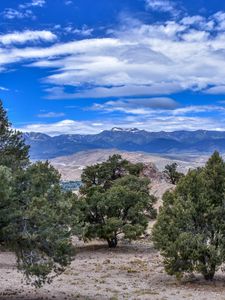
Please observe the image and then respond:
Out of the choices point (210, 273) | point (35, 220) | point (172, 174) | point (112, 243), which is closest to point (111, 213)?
point (112, 243)

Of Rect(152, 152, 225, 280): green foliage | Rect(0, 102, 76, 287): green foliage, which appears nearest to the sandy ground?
Rect(152, 152, 225, 280): green foliage

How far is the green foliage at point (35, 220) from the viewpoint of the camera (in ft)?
74.4

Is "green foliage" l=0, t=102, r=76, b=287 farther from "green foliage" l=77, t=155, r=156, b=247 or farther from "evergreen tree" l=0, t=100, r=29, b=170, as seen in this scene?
"green foliage" l=77, t=155, r=156, b=247

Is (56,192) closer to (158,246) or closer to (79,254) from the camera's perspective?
(158,246)

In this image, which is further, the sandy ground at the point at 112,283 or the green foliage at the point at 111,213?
the green foliage at the point at 111,213

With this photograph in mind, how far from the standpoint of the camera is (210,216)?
105ft

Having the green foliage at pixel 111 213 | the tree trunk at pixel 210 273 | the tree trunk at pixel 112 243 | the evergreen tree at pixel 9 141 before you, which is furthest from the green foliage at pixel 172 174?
the tree trunk at pixel 210 273

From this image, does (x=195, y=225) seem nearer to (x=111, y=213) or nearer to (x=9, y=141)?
(x=9, y=141)

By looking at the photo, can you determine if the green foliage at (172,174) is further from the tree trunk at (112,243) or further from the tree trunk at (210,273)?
the tree trunk at (210,273)

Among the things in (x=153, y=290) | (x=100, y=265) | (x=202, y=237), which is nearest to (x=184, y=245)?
(x=202, y=237)

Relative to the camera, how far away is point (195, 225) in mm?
32344

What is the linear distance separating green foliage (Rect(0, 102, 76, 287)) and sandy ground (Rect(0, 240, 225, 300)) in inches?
169

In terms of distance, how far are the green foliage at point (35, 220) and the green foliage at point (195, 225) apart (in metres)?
8.80

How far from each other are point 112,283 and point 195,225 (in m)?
7.06
